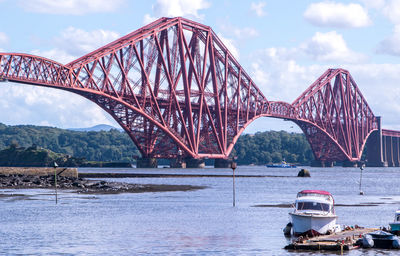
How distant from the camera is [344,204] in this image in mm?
68875

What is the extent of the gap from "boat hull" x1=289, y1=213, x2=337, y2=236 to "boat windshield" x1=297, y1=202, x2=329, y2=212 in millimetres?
1049

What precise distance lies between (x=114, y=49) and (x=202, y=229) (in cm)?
9777

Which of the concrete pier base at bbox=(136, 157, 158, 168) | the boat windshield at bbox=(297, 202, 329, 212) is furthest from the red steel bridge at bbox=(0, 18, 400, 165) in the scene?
the boat windshield at bbox=(297, 202, 329, 212)

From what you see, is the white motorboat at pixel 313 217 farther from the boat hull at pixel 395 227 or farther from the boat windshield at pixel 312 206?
the boat hull at pixel 395 227

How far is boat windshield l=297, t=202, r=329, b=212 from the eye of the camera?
4188 centimetres

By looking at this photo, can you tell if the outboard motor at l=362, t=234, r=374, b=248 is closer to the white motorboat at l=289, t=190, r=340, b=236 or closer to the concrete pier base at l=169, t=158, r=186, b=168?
the white motorboat at l=289, t=190, r=340, b=236

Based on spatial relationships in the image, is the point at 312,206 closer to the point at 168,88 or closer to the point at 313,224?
the point at 313,224

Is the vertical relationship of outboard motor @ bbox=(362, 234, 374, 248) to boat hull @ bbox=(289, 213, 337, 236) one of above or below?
below

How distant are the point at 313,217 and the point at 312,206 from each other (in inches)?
74.8

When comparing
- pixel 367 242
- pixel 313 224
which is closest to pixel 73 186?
pixel 313 224

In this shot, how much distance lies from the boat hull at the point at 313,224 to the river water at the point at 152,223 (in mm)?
1214

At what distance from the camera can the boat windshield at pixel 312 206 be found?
4188 centimetres

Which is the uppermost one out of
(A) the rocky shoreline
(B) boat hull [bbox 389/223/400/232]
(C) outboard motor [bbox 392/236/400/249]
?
(A) the rocky shoreline

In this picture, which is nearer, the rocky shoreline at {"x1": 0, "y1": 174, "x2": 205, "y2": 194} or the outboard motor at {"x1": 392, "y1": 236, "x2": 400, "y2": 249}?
the outboard motor at {"x1": 392, "y1": 236, "x2": 400, "y2": 249}
